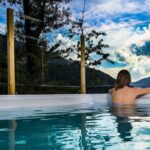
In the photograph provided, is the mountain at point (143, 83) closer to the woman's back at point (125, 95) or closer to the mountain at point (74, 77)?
the mountain at point (74, 77)

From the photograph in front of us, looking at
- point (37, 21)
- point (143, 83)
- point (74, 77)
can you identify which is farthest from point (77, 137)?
point (37, 21)

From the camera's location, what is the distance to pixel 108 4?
11.2 meters

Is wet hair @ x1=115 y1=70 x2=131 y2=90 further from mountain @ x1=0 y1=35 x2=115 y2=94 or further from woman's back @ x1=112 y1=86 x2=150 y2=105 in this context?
mountain @ x1=0 y1=35 x2=115 y2=94

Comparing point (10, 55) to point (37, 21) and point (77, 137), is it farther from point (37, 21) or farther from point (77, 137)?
point (37, 21)

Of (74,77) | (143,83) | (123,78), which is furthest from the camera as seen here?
(74,77)

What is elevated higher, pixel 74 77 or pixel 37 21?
pixel 37 21

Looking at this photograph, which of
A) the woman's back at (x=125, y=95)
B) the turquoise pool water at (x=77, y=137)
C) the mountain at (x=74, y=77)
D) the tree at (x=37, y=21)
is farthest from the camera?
the tree at (x=37, y=21)

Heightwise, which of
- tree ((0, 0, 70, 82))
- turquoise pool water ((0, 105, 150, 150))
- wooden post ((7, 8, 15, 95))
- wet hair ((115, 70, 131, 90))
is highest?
tree ((0, 0, 70, 82))

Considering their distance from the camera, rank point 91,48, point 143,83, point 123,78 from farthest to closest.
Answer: point 91,48 → point 143,83 → point 123,78

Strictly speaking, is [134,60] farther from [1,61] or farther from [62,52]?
[1,61]

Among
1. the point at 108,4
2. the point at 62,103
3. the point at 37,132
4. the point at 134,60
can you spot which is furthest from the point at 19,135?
the point at 108,4

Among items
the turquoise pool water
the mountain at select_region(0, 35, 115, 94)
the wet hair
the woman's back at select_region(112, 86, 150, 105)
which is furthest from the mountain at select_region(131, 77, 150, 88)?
the turquoise pool water

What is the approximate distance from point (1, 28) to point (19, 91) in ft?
5.17

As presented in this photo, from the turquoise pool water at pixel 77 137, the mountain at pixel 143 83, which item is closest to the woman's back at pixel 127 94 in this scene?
the turquoise pool water at pixel 77 137
